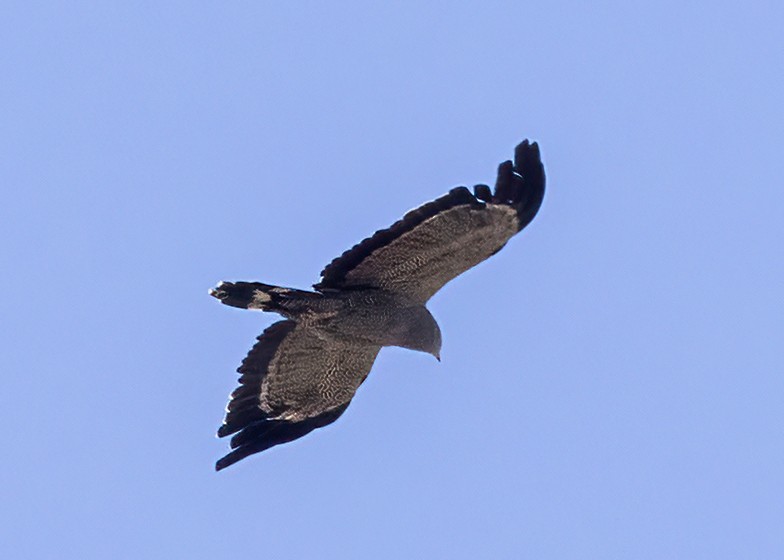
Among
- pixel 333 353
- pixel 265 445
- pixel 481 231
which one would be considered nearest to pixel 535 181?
pixel 481 231

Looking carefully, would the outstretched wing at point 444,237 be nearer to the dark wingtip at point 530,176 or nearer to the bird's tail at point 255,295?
the dark wingtip at point 530,176

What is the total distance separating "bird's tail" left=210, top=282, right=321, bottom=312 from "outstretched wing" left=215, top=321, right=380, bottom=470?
2.55 ft

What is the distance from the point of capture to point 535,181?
15.5 m

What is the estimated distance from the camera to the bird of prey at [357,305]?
51.0ft

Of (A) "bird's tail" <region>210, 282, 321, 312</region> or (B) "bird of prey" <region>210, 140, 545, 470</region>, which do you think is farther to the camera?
(A) "bird's tail" <region>210, 282, 321, 312</region>

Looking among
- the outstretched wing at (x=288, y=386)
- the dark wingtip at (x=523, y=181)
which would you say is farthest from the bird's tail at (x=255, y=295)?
the dark wingtip at (x=523, y=181)

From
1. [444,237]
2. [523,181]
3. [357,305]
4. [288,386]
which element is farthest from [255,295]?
[523,181]

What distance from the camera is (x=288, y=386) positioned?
699 inches

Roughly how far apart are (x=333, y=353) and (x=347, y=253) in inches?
68.4

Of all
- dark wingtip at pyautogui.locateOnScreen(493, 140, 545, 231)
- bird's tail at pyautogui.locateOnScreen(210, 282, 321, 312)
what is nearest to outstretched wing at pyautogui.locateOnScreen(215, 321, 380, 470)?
bird's tail at pyautogui.locateOnScreen(210, 282, 321, 312)

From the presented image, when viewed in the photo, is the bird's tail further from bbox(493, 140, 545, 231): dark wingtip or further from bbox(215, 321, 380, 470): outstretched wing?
bbox(493, 140, 545, 231): dark wingtip

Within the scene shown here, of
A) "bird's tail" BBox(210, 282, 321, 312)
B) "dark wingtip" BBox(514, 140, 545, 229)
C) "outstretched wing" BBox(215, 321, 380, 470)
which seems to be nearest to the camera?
"dark wingtip" BBox(514, 140, 545, 229)

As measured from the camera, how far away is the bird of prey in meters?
15.5

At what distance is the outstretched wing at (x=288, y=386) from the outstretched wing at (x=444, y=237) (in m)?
1.14
